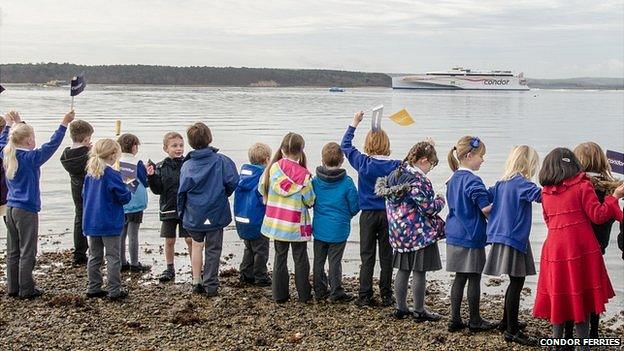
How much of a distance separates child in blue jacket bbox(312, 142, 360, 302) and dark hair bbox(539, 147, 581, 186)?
229cm

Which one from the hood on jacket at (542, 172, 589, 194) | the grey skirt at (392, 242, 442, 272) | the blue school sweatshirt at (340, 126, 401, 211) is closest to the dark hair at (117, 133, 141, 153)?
the blue school sweatshirt at (340, 126, 401, 211)

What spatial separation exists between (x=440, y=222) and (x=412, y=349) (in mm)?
1381

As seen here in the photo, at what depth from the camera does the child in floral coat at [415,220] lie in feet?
22.9

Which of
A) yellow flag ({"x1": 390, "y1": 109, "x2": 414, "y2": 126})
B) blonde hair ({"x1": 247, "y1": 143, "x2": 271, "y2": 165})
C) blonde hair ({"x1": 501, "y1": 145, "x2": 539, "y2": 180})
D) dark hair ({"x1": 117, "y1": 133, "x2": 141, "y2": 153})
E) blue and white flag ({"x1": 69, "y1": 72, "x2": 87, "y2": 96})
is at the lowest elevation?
blonde hair ({"x1": 247, "y1": 143, "x2": 271, "y2": 165})

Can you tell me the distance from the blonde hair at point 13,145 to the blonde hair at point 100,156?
0.76m

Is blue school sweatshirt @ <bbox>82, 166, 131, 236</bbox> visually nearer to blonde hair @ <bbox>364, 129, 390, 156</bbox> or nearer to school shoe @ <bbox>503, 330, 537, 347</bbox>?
blonde hair @ <bbox>364, 129, 390, 156</bbox>

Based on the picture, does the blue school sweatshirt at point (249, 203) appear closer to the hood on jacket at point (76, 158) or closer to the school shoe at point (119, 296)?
the school shoe at point (119, 296)

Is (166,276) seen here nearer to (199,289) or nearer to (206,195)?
(199,289)

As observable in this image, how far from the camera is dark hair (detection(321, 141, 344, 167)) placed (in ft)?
24.9

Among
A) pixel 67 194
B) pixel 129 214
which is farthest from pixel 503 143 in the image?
pixel 129 214

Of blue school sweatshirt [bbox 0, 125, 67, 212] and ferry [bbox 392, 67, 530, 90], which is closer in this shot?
blue school sweatshirt [bbox 0, 125, 67, 212]

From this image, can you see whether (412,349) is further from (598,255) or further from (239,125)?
(239,125)

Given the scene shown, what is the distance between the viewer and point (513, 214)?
6367 millimetres

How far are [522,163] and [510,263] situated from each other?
881mm
